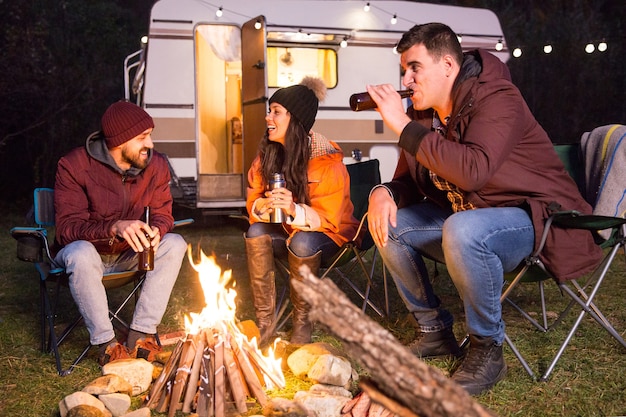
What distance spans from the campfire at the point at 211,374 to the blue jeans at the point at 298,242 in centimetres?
68

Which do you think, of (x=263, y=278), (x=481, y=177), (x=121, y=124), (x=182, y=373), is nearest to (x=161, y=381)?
(x=182, y=373)

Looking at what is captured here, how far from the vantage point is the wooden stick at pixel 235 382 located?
2.47 m

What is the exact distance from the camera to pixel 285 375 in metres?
2.85

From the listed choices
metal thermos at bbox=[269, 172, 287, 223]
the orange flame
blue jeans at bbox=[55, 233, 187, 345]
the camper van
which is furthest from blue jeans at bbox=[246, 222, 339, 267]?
the camper van

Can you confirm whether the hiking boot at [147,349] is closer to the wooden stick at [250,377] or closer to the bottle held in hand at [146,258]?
the bottle held in hand at [146,258]

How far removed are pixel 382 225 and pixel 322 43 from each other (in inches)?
194

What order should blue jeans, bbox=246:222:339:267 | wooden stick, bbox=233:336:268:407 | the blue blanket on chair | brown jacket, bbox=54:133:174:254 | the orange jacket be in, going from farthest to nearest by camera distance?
the orange jacket, blue jeans, bbox=246:222:339:267, brown jacket, bbox=54:133:174:254, the blue blanket on chair, wooden stick, bbox=233:336:268:407

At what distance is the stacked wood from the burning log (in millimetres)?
1121

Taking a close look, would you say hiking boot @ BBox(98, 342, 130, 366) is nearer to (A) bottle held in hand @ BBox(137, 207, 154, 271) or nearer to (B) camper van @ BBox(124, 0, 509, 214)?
(A) bottle held in hand @ BBox(137, 207, 154, 271)

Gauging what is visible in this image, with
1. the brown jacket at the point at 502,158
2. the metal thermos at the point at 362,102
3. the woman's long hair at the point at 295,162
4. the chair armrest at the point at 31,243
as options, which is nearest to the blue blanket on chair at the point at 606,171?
the brown jacket at the point at 502,158

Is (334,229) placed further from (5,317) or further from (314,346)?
(5,317)

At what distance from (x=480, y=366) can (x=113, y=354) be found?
5.04 feet

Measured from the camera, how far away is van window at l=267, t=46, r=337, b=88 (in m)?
7.39

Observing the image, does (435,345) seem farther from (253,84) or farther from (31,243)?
(253,84)
